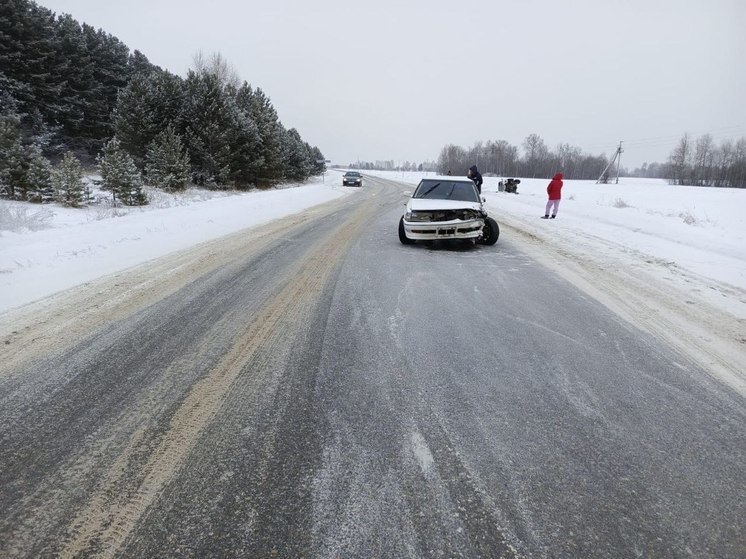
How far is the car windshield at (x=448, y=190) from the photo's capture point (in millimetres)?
8914

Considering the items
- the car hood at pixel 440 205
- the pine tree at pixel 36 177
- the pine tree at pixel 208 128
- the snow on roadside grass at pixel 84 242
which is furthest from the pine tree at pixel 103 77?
the car hood at pixel 440 205

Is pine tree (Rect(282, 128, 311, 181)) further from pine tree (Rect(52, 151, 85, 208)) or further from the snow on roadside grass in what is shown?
the snow on roadside grass

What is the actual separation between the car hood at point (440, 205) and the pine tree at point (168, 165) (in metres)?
18.9

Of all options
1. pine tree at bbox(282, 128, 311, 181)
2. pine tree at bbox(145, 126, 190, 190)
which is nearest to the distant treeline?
pine tree at bbox(282, 128, 311, 181)

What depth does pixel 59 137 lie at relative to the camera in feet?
103

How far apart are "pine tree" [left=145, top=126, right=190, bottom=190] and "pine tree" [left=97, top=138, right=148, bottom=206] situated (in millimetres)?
4666

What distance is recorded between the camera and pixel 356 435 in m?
2.26

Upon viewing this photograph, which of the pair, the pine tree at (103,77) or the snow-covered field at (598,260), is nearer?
the snow-covered field at (598,260)

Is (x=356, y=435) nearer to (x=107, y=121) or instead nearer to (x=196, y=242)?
(x=196, y=242)

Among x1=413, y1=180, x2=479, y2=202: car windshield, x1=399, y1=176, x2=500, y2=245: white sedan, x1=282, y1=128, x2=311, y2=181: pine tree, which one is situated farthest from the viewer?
x1=282, y1=128, x2=311, y2=181: pine tree

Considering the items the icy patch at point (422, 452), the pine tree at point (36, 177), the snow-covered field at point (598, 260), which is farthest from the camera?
the pine tree at point (36, 177)

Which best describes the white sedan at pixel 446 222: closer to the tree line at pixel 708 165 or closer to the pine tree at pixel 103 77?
the pine tree at pixel 103 77

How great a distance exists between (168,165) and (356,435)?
24.4 metres

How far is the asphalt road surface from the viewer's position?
5.44ft
